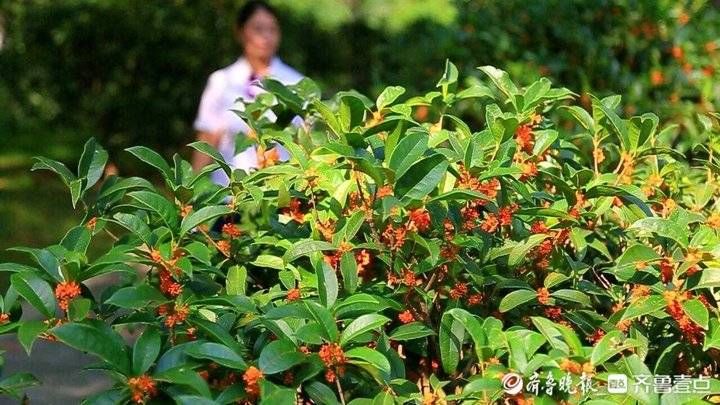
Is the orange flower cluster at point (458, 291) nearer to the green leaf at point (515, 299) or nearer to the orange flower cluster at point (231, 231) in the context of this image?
the green leaf at point (515, 299)

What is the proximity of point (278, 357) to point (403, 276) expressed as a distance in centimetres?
43

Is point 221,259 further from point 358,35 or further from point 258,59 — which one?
point 358,35

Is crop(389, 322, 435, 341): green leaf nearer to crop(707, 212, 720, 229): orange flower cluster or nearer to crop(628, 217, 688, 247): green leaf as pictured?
crop(628, 217, 688, 247): green leaf

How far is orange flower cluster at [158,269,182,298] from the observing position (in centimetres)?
220

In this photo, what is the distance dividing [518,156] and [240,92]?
2.71 meters

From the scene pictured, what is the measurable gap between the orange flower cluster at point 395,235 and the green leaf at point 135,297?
0.48m

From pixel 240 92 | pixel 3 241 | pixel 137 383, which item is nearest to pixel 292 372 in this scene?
pixel 137 383

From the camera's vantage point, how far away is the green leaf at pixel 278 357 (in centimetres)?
192

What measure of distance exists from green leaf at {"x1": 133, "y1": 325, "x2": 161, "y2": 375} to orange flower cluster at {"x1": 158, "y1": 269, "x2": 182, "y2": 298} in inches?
7.0

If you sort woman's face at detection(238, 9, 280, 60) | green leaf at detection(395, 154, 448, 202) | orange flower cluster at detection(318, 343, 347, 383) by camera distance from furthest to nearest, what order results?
woman's face at detection(238, 9, 280, 60), green leaf at detection(395, 154, 448, 202), orange flower cluster at detection(318, 343, 347, 383)

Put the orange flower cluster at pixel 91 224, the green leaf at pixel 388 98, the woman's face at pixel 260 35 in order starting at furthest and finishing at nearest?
the woman's face at pixel 260 35, the green leaf at pixel 388 98, the orange flower cluster at pixel 91 224

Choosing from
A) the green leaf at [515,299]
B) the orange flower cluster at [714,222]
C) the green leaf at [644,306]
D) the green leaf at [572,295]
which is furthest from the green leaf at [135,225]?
the orange flower cluster at [714,222]

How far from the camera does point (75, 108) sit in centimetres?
959

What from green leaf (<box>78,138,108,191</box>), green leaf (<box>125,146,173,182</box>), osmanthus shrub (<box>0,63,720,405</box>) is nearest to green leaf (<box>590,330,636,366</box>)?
osmanthus shrub (<box>0,63,720,405</box>)
